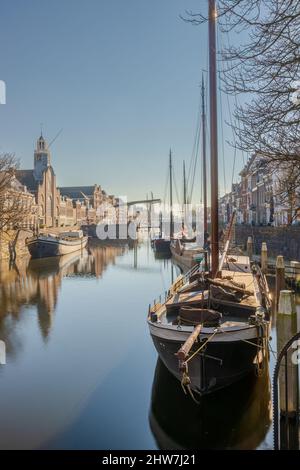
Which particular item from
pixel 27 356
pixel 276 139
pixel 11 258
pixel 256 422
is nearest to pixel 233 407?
pixel 256 422

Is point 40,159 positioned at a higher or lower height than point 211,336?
higher

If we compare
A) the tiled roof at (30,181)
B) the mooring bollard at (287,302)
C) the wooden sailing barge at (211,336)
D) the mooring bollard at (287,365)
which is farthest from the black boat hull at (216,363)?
the tiled roof at (30,181)

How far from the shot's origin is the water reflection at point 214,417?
367 inches

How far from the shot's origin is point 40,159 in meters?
104

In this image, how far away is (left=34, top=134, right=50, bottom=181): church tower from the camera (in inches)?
4013

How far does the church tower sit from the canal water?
3295 inches

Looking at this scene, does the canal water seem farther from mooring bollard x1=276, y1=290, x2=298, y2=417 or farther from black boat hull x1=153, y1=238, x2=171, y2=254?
black boat hull x1=153, y1=238, x2=171, y2=254

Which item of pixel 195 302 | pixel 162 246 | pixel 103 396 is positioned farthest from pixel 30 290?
pixel 162 246

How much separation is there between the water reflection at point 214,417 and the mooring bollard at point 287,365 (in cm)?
105

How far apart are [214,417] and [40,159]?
335ft

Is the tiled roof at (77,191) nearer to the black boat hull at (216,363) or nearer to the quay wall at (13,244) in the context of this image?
the quay wall at (13,244)

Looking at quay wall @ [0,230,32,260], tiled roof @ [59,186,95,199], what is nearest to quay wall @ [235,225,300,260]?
quay wall @ [0,230,32,260]

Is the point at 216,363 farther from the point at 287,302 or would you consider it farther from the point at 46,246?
the point at 46,246
